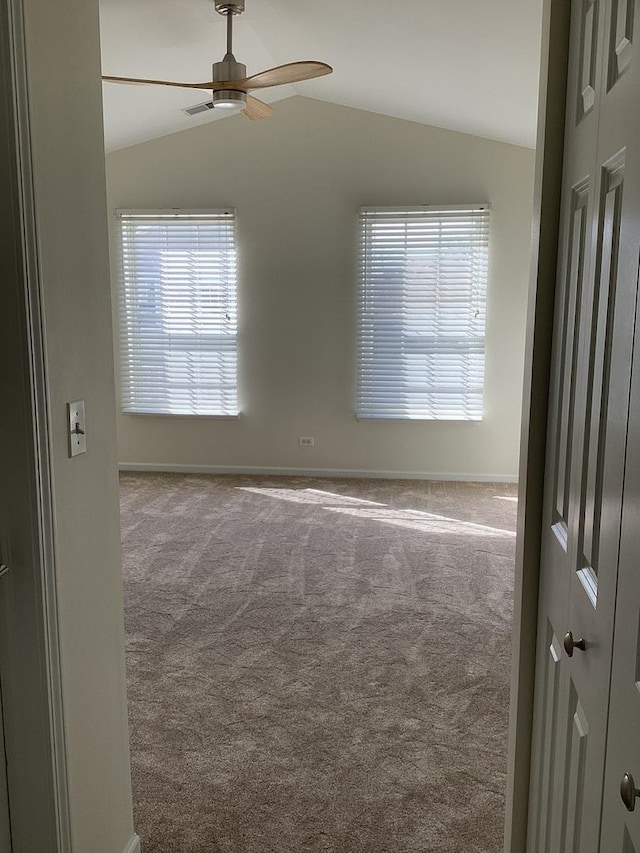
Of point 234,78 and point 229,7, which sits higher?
point 229,7

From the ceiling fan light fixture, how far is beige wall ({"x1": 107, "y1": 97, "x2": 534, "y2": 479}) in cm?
230

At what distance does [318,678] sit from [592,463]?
6.84ft

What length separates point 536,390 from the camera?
1602 millimetres

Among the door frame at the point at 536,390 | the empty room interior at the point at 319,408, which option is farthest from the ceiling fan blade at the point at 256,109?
the door frame at the point at 536,390

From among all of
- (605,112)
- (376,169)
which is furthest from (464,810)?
(376,169)

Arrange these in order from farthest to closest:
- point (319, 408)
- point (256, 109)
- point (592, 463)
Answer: point (319, 408), point (256, 109), point (592, 463)

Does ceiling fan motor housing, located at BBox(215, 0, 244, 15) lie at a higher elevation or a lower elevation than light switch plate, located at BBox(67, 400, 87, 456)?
higher

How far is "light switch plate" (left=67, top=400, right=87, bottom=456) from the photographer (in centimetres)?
156

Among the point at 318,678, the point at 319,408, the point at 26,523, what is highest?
the point at 26,523

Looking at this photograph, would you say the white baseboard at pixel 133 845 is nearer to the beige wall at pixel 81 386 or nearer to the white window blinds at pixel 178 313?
the beige wall at pixel 81 386

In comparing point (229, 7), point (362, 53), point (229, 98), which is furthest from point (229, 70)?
point (362, 53)

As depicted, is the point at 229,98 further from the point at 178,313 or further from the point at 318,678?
the point at 318,678

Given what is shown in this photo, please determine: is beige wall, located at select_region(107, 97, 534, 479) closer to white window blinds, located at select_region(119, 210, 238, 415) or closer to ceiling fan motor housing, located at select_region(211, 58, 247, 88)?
white window blinds, located at select_region(119, 210, 238, 415)

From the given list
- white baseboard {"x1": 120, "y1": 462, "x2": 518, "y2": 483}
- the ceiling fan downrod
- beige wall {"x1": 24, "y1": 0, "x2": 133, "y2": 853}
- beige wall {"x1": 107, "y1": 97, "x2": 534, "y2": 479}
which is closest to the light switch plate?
beige wall {"x1": 24, "y1": 0, "x2": 133, "y2": 853}
